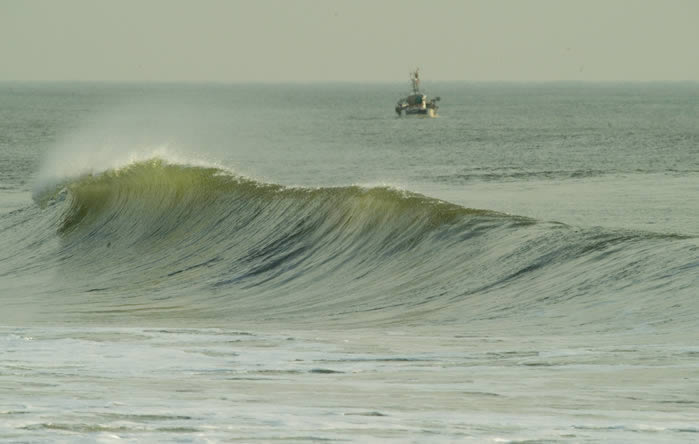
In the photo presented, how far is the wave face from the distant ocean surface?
6 centimetres

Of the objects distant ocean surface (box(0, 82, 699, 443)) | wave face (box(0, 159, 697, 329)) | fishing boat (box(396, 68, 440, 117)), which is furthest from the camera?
fishing boat (box(396, 68, 440, 117))

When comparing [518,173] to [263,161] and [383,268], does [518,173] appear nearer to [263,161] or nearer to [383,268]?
[263,161]

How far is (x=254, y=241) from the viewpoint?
21422 mm

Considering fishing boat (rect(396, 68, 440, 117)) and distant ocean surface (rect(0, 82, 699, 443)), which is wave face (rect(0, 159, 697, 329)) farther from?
fishing boat (rect(396, 68, 440, 117))

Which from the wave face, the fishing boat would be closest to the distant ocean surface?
the wave face

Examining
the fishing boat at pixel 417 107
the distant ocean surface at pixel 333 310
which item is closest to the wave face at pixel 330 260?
the distant ocean surface at pixel 333 310

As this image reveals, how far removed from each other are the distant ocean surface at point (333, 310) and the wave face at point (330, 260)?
0.06 metres

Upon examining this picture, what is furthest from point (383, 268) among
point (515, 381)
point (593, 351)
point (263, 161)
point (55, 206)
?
point (263, 161)

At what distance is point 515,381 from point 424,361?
129 cm

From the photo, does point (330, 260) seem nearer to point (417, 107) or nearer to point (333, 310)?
point (333, 310)

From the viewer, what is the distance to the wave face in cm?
1387

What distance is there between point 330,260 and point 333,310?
11.9 ft

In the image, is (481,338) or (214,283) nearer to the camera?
(481,338)

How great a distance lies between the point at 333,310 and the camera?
15547 mm
